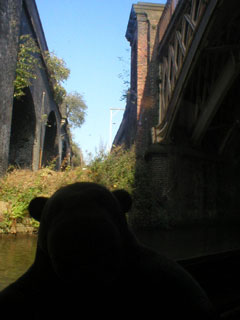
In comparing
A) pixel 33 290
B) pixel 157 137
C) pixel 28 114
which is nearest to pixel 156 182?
pixel 157 137

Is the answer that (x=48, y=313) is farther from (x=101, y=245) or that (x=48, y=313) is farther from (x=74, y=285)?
(x=101, y=245)

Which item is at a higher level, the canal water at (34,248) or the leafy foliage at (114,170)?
the leafy foliage at (114,170)

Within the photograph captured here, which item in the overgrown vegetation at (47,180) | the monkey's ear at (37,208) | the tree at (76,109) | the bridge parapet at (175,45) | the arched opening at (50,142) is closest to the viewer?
the monkey's ear at (37,208)

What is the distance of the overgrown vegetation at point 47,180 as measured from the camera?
23.8 ft

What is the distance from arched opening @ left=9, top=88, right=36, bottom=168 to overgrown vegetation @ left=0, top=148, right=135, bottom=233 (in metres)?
3.07

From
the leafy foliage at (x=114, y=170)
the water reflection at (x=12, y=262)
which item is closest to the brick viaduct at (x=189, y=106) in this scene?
the leafy foliage at (x=114, y=170)

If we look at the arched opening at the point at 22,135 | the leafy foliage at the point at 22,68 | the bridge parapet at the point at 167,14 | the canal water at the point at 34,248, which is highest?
the bridge parapet at the point at 167,14

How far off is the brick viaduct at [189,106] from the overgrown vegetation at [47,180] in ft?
2.81

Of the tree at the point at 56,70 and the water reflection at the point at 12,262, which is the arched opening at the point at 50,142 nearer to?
the tree at the point at 56,70

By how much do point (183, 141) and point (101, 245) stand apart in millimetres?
10234

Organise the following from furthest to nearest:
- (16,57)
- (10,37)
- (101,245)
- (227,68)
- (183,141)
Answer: (183,141), (16,57), (10,37), (227,68), (101,245)

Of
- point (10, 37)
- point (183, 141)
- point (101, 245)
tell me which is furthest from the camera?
point (183, 141)

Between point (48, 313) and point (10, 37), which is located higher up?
point (10, 37)

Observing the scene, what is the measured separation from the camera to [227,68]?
712cm
